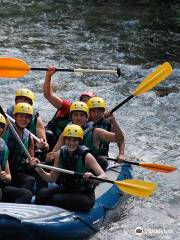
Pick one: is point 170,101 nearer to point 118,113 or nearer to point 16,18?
point 118,113

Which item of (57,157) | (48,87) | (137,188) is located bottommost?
(137,188)

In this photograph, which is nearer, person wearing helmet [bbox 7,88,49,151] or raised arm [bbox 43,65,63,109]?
person wearing helmet [bbox 7,88,49,151]

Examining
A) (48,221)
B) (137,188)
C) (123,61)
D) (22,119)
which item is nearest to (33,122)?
(22,119)

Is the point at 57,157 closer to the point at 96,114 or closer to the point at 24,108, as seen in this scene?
the point at 24,108

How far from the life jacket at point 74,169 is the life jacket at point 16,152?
0.49 meters

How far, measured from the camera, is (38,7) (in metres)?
19.8

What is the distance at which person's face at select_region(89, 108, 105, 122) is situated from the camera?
736cm

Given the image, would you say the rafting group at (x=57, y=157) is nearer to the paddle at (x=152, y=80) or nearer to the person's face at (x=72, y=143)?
the person's face at (x=72, y=143)

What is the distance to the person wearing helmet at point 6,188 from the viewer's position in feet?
20.5

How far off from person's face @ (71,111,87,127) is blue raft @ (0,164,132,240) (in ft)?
3.02

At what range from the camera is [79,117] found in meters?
Result: 7.02

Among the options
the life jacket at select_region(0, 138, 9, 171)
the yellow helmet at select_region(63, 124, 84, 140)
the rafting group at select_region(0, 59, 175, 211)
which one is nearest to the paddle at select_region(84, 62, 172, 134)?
the rafting group at select_region(0, 59, 175, 211)

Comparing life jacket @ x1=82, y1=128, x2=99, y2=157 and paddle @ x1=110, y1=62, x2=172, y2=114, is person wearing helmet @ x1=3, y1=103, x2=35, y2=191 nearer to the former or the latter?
life jacket @ x1=82, y1=128, x2=99, y2=157

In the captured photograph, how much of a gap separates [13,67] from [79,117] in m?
1.70
